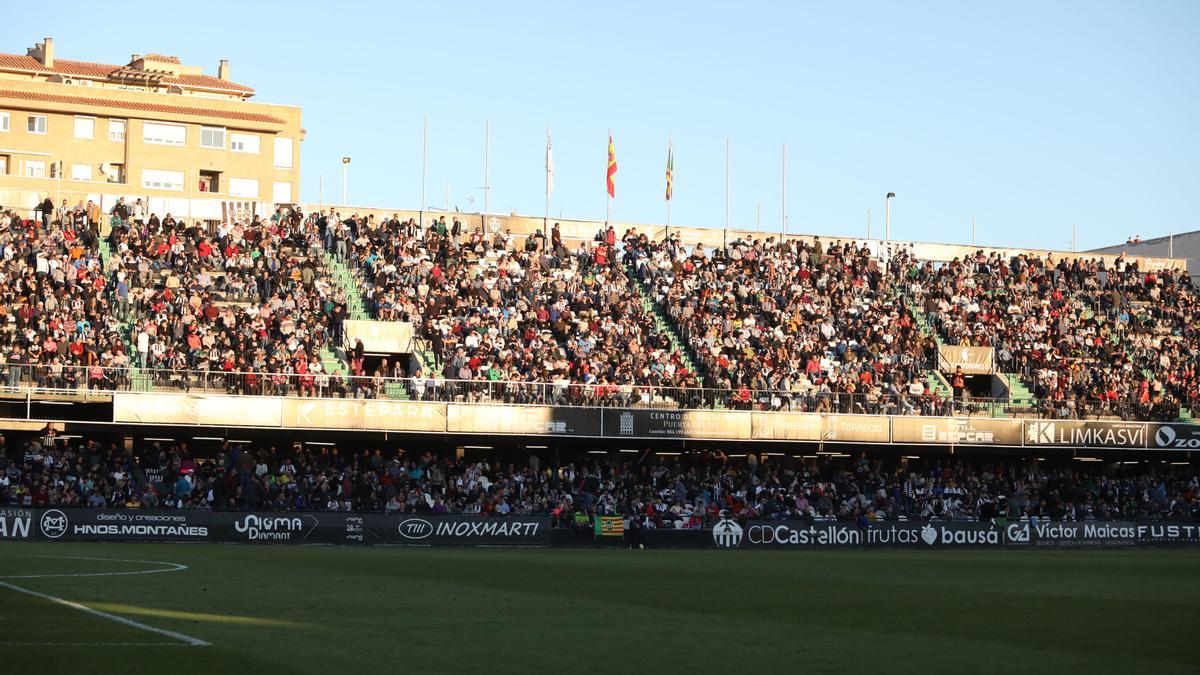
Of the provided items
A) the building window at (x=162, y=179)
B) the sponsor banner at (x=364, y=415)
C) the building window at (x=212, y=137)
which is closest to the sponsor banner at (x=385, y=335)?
the sponsor banner at (x=364, y=415)

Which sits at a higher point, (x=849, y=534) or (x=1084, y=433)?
(x=1084, y=433)

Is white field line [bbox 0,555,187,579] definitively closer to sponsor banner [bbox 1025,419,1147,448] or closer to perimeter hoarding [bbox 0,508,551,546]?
perimeter hoarding [bbox 0,508,551,546]

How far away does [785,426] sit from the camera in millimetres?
51625

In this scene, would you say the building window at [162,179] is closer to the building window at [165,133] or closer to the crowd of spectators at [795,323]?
the building window at [165,133]

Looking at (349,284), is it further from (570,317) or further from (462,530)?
(462,530)

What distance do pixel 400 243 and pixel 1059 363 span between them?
2556 centimetres

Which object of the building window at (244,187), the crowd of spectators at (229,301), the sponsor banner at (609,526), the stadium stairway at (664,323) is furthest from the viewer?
the building window at (244,187)

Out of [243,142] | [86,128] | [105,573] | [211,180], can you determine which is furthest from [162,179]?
[105,573]

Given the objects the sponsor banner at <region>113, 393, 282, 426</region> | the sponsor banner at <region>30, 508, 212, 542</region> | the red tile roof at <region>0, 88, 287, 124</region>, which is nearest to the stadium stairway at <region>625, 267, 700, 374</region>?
the sponsor banner at <region>113, 393, 282, 426</region>

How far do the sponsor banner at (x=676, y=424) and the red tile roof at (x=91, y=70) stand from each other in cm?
6533

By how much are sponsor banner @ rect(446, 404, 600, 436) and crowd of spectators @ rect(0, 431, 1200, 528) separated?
1389 mm

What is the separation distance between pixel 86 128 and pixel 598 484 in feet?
201

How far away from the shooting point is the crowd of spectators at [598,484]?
1710 inches

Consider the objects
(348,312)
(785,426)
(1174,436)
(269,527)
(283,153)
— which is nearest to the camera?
(269,527)
